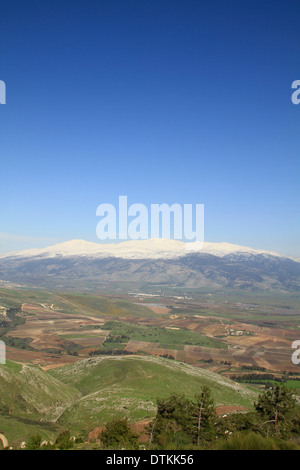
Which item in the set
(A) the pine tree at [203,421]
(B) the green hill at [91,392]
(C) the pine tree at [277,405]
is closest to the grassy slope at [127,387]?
(B) the green hill at [91,392]

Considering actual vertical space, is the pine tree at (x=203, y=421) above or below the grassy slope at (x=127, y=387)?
above

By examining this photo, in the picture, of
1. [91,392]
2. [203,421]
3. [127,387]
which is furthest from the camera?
[91,392]

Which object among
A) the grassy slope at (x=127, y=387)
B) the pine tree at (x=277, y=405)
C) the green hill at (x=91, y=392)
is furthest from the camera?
the grassy slope at (x=127, y=387)

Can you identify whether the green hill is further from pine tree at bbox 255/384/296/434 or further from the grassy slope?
pine tree at bbox 255/384/296/434

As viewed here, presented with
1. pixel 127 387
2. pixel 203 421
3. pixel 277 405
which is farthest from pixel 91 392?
pixel 277 405

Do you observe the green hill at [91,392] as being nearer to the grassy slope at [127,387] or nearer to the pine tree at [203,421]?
the grassy slope at [127,387]

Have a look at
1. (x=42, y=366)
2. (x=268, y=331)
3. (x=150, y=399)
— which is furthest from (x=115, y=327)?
(x=150, y=399)

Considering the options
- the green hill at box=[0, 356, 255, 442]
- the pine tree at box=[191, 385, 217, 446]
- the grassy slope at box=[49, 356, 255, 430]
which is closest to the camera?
the pine tree at box=[191, 385, 217, 446]

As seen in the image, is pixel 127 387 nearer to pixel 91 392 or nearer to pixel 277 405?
pixel 91 392

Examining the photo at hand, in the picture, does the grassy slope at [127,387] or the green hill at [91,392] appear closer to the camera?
the green hill at [91,392]

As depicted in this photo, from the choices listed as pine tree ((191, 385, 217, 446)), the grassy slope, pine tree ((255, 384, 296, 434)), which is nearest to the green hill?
the grassy slope
